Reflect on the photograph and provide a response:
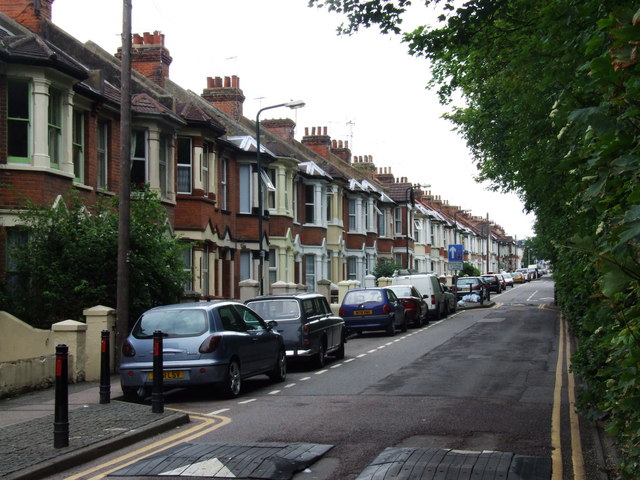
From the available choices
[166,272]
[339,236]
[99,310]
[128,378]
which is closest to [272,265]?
[339,236]

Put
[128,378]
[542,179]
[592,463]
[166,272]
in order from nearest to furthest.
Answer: [592,463] < [542,179] < [128,378] < [166,272]

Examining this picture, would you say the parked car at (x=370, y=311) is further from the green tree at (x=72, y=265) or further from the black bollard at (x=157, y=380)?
the black bollard at (x=157, y=380)

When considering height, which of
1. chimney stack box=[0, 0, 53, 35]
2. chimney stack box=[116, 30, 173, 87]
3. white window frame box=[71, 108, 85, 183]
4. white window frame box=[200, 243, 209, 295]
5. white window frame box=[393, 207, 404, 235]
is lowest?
white window frame box=[200, 243, 209, 295]

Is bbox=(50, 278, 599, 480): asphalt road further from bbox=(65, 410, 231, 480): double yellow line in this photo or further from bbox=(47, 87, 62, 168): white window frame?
bbox=(47, 87, 62, 168): white window frame

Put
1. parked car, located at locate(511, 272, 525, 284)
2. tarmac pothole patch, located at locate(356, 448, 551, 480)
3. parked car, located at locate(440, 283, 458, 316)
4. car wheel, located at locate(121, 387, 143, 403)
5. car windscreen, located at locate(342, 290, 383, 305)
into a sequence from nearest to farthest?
tarmac pothole patch, located at locate(356, 448, 551, 480)
car wheel, located at locate(121, 387, 143, 403)
car windscreen, located at locate(342, 290, 383, 305)
parked car, located at locate(440, 283, 458, 316)
parked car, located at locate(511, 272, 525, 284)

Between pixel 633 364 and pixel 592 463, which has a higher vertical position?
pixel 633 364

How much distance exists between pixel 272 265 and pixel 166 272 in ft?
58.5

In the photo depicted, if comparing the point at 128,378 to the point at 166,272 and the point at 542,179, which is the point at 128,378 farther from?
the point at 542,179

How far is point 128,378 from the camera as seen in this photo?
13.2 meters

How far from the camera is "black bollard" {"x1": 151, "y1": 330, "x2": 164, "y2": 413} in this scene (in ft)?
→ 37.5

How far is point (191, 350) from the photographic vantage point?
13070 millimetres

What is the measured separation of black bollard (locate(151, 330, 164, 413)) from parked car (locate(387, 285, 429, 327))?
759 inches

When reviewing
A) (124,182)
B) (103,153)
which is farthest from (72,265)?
(103,153)

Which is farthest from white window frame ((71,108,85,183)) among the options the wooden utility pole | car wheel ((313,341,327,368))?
car wheel ((313,341,327,368))
